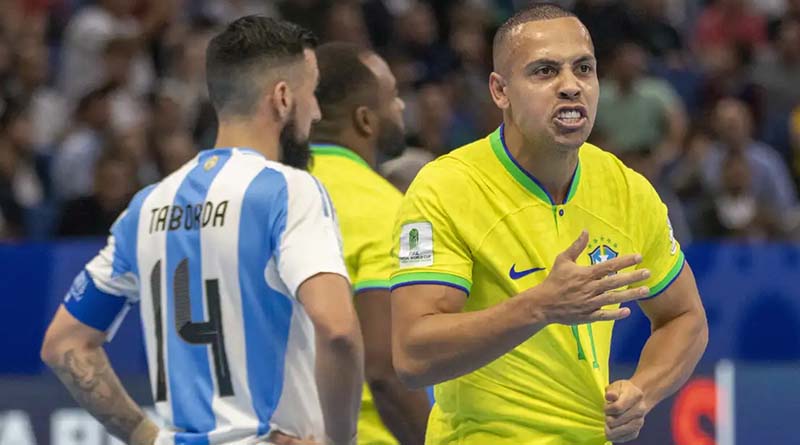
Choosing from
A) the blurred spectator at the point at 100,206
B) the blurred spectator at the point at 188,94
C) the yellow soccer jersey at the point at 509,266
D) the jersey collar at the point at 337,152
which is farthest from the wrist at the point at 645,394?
the blurred spectator at the point at 188,94

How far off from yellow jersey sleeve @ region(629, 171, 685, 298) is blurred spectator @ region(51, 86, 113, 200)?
7319 mm

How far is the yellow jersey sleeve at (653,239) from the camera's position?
14.5 ft

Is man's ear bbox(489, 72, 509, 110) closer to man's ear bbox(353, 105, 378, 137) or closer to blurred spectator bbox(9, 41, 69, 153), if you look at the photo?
man's ear bbox(353, 105, 378, 137)

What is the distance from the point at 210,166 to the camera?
441cm

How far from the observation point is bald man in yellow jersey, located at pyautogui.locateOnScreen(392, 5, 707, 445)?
405 centimetres

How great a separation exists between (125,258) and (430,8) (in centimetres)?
995

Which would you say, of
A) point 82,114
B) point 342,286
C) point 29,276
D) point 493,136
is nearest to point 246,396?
point 342,286

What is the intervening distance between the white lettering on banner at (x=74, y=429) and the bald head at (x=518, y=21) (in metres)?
4.12

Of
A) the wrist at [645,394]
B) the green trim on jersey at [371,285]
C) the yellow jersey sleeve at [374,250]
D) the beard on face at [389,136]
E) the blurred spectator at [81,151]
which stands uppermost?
the beard on face at [389,136]

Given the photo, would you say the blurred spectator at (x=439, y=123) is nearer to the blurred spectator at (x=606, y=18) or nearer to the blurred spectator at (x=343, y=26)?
the blurred spectator at (x=343, y=26)

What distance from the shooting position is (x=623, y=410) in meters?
3.96

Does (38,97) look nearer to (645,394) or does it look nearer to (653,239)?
(653,239)

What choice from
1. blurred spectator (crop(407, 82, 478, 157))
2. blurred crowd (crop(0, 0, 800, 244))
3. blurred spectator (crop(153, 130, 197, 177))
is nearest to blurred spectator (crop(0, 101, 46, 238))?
blurred crowd (crop(0, 0, 800, 244))

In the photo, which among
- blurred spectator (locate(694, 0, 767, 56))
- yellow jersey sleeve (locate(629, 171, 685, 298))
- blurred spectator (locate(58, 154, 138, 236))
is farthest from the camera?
blurred spectator (locate(694, 0, 767, 56))
